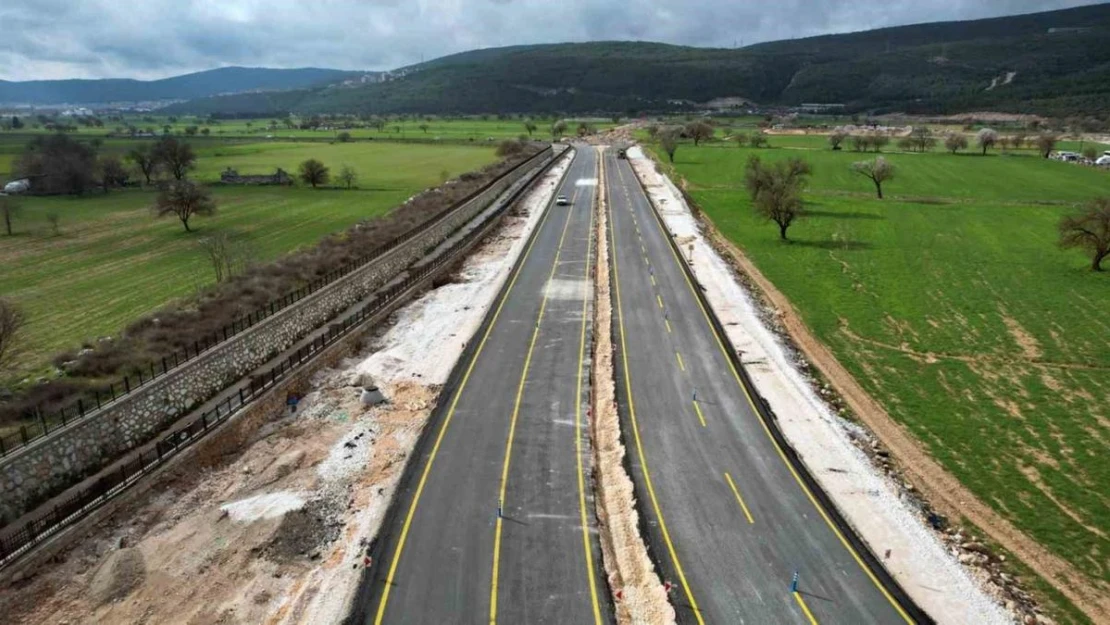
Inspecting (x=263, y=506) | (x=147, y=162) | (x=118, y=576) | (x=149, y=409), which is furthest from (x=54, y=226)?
(x=118, y=576)

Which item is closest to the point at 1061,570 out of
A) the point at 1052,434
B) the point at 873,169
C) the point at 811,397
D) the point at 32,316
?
the point at 1052,434

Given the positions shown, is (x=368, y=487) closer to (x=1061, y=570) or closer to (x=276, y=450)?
(x=276, y=450)

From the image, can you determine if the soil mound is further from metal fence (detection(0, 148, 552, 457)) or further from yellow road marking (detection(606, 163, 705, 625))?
yellow road marking (detection(606, 163, 705, 625))

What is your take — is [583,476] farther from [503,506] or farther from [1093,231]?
[1093,231]

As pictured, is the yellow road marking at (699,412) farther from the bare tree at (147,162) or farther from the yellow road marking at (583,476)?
the bare tree at (147,162)

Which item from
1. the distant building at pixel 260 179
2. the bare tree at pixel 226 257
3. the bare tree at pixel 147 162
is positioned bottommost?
the bare tree at pixel 226 257

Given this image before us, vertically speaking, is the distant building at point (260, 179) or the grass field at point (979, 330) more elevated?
the distant building at point (260, 179)

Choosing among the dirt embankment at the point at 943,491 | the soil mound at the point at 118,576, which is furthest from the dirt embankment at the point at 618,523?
the soil mound at the point at 118,576
